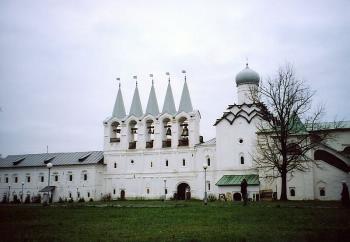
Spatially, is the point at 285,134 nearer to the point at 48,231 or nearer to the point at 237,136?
→ the point at 237,136

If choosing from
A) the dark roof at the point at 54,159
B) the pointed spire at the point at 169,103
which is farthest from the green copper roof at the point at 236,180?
the dark roof at the point at 54,159

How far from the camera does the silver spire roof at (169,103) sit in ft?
177

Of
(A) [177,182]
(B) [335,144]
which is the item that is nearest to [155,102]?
(A) [177,182]

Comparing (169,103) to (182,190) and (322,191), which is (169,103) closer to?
(182,190)

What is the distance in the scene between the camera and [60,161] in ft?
198

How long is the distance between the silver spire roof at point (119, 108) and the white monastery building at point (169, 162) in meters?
0.14

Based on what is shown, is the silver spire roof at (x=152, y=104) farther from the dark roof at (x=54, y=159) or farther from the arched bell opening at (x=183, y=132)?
the dark roof at (x=54, y=159)

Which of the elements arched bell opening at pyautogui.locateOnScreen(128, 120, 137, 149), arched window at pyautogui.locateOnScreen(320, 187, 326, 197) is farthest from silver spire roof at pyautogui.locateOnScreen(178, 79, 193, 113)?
arched window at pyautogui.locateOnScreen(320, 187, 326, 197)

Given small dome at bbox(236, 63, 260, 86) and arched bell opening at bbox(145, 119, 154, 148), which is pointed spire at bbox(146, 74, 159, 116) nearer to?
arched bell opening at bbox(145, 119, 154, 148)

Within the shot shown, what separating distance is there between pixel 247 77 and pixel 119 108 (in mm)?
18569

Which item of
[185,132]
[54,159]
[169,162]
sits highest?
[185,132]

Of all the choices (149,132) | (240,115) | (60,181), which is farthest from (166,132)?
(60,181)

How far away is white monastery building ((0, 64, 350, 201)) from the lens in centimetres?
4282

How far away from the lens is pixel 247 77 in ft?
164
